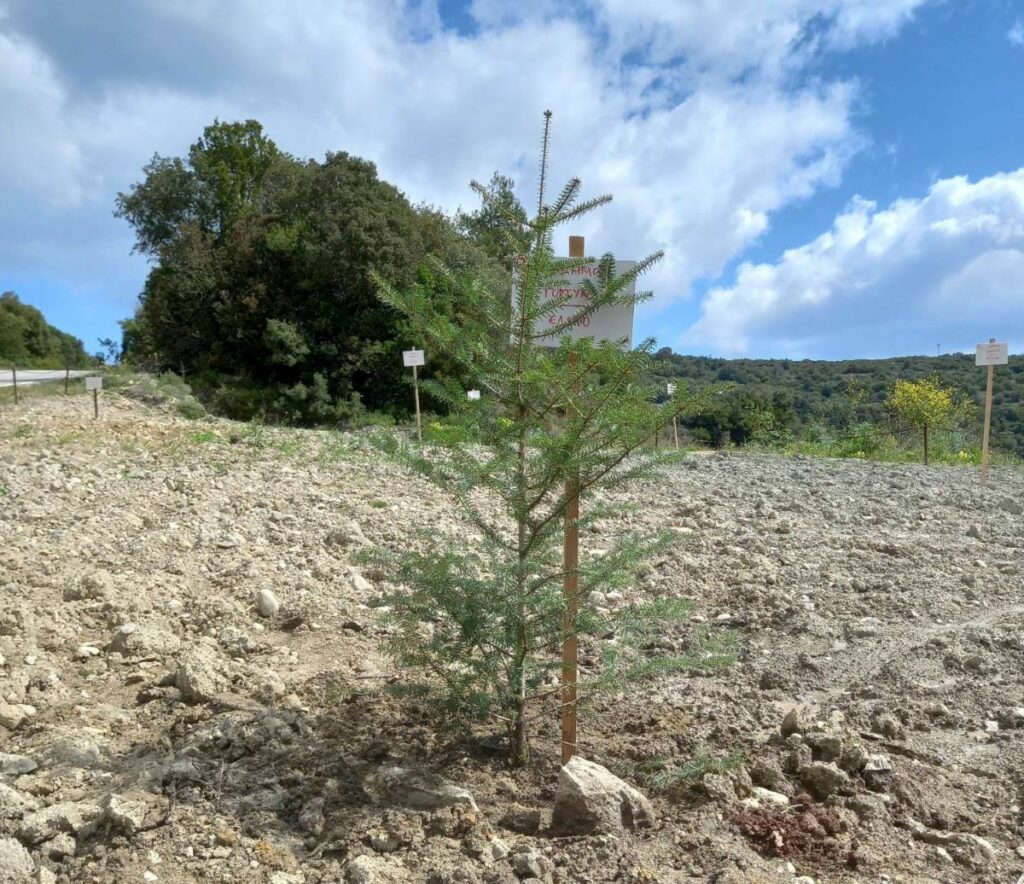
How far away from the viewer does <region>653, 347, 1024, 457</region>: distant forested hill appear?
21984 millimetres

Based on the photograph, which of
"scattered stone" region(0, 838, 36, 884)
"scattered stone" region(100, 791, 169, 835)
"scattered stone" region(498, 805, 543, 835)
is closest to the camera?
"scattered stone" region(0, 838, 36, 884)

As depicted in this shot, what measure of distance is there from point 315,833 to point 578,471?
1.29 metres

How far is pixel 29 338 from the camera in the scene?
4484 centimetres

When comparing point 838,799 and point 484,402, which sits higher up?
point 484,402

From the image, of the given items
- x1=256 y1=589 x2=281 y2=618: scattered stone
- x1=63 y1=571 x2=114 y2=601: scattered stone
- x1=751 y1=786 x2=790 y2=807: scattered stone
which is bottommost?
x1=751 y1=786 x2=790 y2=807: scattered stone

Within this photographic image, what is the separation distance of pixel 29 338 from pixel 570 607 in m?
49.8

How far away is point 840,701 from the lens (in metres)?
3.62

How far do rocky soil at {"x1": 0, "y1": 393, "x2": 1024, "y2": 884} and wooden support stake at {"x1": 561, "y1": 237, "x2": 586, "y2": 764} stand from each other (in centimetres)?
17

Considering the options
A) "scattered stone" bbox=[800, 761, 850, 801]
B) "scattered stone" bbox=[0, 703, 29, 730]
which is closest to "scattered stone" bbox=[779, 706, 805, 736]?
"scattered stone" bbox=[800, 761, 850, 801]

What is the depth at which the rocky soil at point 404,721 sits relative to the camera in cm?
231

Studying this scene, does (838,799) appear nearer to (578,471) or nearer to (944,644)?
(578,471)

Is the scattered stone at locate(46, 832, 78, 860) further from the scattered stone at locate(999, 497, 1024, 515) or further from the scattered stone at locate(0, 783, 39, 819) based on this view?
the scattered stone at locate(999, 497, 1024, 515)

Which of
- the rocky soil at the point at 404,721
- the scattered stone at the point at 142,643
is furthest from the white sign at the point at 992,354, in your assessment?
the scattered stone at the point at 142,643

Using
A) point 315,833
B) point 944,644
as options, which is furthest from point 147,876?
point 944,644
